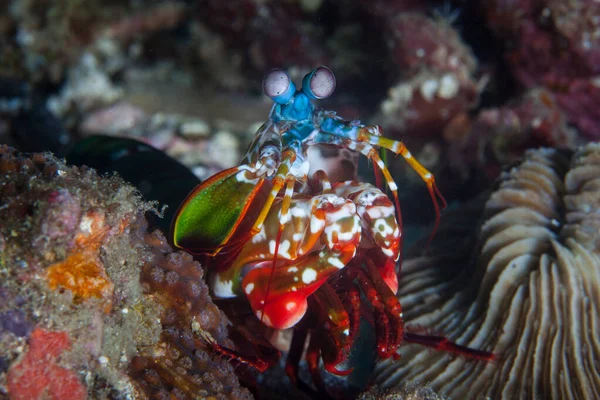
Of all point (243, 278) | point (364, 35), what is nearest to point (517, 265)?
point (243, 278)

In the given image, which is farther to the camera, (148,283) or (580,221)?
(580,221)

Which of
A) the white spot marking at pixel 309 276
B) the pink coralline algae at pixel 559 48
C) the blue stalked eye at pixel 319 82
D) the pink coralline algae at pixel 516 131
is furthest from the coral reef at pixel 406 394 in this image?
the pink coralline algae at pixel 559 48

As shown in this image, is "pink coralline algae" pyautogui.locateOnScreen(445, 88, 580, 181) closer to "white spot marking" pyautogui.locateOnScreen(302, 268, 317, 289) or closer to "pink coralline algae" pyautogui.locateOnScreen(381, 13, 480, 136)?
"pink coralline algae" pyautogui.locateOnScreen(381, 13, 480, 136)

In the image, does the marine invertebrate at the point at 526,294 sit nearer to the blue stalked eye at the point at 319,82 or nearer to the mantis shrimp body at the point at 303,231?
the mantis shrimp body at the point at 303,231

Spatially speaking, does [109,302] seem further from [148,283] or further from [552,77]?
[552,77]

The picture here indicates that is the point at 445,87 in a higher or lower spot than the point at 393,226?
higher

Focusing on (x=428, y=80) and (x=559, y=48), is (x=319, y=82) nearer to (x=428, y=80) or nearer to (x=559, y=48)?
(x=428, y=80)
